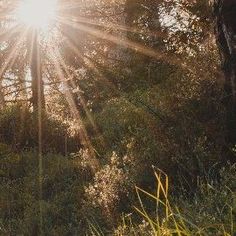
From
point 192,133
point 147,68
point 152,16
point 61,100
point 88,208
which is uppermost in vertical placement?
point 152,16

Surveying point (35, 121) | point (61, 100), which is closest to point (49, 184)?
point (35, 121)

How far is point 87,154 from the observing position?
10.2m

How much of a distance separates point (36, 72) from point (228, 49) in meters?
9.45

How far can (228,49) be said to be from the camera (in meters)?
6.47

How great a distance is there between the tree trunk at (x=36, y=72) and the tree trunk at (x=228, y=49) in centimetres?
863

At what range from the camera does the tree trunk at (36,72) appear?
14.9 m

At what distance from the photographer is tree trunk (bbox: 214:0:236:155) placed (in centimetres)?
636

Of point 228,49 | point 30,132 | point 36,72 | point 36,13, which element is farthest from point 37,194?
point 36,13

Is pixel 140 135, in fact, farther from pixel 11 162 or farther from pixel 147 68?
pixel 11 162

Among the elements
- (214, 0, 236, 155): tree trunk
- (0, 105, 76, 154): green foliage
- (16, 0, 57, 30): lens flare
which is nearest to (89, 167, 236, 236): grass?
(214, 0, 236, 155): tree trunk

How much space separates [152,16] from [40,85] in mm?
6283

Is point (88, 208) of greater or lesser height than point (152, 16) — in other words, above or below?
below

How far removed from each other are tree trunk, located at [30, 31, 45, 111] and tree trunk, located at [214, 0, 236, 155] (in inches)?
340

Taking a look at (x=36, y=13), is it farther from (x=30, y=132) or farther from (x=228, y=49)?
(x=228, y=49)
